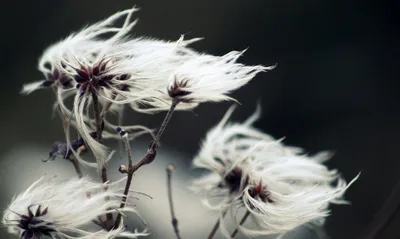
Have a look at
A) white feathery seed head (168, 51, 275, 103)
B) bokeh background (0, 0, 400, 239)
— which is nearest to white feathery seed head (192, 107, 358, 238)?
white feathery seed head (168, 51, 275, 103)

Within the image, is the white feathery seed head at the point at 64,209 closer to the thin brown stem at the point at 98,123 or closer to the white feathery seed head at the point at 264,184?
the thin brown stem at the point at 98,123

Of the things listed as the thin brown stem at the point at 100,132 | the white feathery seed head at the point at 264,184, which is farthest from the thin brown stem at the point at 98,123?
→ the white feathery seed head at the point at 264,184

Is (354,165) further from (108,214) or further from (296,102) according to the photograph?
(108,214)

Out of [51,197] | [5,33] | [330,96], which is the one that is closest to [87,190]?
[51,197]

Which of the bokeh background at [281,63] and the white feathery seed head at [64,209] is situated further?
the bokeh background at [281,63]

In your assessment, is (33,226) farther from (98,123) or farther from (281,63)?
(281,63)
